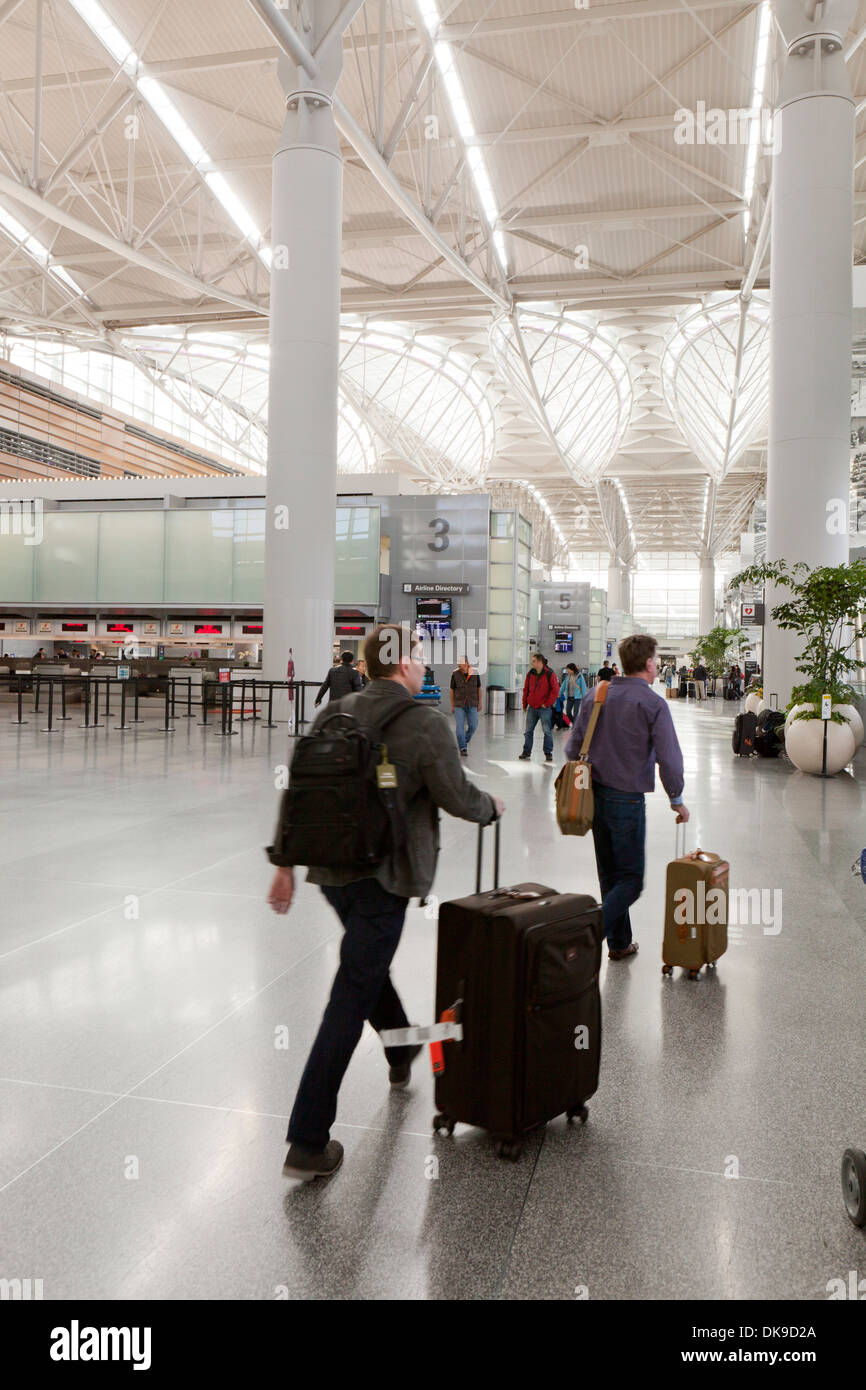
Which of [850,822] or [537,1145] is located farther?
[850,822]

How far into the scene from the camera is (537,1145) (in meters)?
3.11

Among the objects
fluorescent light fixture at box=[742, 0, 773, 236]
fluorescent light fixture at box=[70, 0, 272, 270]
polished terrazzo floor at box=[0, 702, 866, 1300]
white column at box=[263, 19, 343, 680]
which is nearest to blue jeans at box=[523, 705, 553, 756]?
white column at box=[263, 19, 343, 680]

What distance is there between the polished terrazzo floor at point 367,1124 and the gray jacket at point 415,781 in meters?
0.92

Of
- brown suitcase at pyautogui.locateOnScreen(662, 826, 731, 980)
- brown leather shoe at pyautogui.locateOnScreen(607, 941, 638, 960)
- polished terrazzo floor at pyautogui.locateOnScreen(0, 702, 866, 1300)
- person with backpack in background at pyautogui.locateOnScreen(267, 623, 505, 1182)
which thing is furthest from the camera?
brown leather shoe at pyautogui.locateOnScreen(607, 941, 638, 960)

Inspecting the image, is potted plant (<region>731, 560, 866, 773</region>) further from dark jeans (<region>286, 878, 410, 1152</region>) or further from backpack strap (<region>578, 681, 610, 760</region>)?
dark jeans (<region>286, 878, 410, 1152</region>)

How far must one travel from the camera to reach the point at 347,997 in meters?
2.90

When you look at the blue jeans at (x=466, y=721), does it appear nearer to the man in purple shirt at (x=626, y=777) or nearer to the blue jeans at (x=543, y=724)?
the blue jeans at (x=543, y=724)

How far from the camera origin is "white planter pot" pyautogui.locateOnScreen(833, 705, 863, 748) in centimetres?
1484

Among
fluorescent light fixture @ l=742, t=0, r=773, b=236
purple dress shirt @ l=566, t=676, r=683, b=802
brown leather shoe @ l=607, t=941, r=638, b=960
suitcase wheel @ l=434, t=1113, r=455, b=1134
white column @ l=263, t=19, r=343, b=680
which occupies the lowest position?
brown leather shoe @ l=607, t=941, r=638, b=960

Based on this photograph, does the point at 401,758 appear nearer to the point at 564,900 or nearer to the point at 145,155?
the point at 564,900

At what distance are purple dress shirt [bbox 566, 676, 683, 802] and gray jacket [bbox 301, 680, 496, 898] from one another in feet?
7.31

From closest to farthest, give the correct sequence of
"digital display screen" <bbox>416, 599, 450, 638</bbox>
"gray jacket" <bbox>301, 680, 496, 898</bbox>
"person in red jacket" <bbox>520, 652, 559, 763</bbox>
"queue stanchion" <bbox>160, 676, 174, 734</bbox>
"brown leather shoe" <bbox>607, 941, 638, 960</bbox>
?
"gray jacket" <bbox>301, 680, 496, 898</bbox>, "brown leather shoe" <bbox>607, 941, 638, 960</bbox>, "person in red jacket" <bbox>520, 652, 559, 763</bbox>, "queue stanchion" <bbox>160, 676, 174, 734</bbox>, "digital display screen" <bbox>416, 599, 450, 638</bbox>

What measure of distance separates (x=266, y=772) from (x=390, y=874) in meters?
9.80
